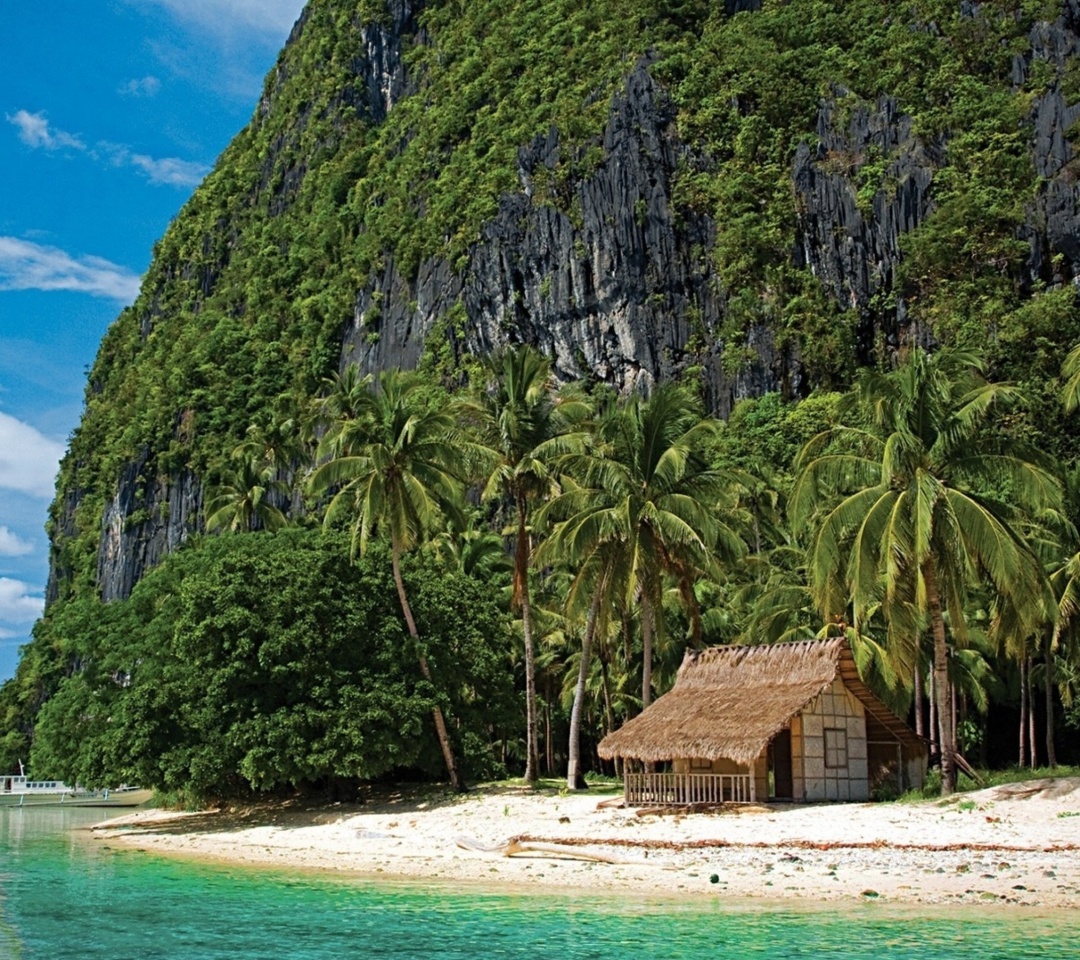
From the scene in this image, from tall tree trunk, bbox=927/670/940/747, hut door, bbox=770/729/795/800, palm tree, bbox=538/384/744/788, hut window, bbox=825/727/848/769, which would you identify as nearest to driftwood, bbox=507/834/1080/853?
hut door, bbox=770/729/795/800

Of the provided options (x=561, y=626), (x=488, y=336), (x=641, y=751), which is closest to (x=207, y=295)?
(x=488, y=336)

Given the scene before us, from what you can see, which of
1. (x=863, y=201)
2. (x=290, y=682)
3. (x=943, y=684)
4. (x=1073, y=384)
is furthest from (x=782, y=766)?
(x=863, y=201)

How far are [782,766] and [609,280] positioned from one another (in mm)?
45115

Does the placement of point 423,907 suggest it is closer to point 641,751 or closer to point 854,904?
point 854,904

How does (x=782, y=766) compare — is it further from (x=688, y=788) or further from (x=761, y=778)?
(x=688, y=788)

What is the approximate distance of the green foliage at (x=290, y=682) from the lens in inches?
1035

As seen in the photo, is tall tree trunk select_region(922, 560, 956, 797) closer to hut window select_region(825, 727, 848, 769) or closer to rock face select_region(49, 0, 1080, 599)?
hut window select_region(825, 727, 848, 769)

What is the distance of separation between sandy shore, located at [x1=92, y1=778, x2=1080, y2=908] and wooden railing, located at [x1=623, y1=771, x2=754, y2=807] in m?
0.65

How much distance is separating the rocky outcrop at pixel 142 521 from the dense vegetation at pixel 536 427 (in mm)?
639

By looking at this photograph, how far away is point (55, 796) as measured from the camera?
2601 inches

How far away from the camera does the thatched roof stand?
21.4 meters

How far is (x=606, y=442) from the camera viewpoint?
2789 centimetres

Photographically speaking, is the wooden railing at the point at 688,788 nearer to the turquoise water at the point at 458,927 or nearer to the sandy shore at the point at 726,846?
the sandy shore at the point at 726,846

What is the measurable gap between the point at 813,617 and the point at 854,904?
64.7 ft
